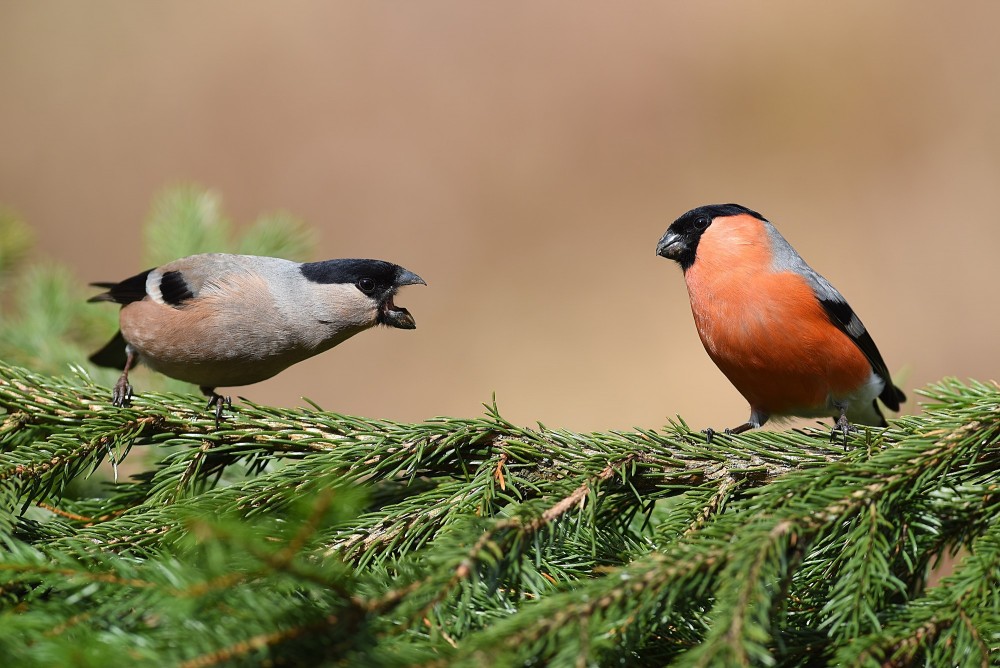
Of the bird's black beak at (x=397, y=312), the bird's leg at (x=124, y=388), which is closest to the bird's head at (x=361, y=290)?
the bird's black beak at (x=397, y=312)

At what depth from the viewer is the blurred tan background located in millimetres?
8320

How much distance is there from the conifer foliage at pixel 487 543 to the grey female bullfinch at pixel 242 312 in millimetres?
741

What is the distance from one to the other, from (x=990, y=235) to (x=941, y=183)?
31.3 inches

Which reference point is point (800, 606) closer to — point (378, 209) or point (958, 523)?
point (958, 523)

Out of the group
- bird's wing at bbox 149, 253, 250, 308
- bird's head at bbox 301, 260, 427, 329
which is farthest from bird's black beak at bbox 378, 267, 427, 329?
bird's wing at bbox 149, 253, 250, 308

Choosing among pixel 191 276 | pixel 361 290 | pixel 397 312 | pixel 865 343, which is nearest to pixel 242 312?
pixel 191 276

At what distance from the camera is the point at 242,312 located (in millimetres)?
3402

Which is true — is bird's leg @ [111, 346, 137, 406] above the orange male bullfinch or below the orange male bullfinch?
below

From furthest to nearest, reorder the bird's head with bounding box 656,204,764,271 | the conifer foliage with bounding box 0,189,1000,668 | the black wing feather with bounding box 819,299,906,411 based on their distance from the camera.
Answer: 1. the bird's head with bounding box 656,204,764,271
2. the black wing feather with bounding box 819,299,906,411
3. the conifer foliage with bounding box 0,189,1000,668

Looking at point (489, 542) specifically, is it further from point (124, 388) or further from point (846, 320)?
point (846, 320)

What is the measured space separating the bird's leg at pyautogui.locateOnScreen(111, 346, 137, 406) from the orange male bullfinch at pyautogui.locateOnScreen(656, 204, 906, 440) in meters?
2.22

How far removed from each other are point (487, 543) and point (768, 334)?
2.19 metres

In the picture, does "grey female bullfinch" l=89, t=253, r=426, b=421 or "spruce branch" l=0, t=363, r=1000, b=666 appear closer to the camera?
"spruce branch" l=0, t=363, r=1000, b=666

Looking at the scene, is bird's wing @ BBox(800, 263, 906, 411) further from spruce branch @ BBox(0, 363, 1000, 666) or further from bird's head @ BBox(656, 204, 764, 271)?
spruce branch @ BBox(0, 363, 1000, 666)
